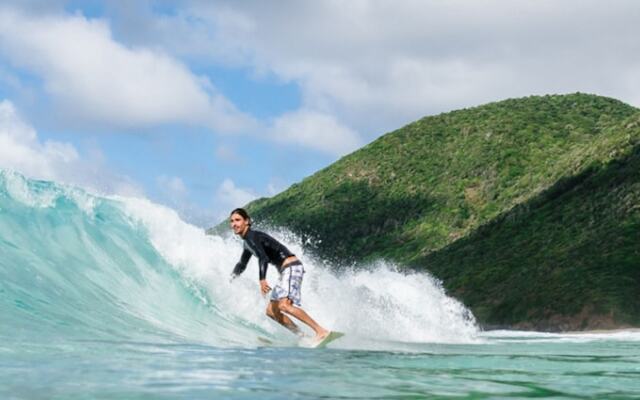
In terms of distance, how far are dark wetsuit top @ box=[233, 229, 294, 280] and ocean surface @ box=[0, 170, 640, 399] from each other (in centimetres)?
123

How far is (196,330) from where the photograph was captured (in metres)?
15.3

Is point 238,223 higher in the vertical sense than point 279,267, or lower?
higher

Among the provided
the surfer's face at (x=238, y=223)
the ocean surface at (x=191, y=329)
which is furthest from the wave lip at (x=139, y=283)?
the surfer's face at (x=238, y=223)

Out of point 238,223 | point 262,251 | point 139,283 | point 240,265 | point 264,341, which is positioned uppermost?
point 238,223

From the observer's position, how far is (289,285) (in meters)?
13.1

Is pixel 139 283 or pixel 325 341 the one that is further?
pixel 139 283

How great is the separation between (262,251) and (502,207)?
229 feet

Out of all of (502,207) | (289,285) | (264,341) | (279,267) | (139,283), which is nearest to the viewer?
(289,285)

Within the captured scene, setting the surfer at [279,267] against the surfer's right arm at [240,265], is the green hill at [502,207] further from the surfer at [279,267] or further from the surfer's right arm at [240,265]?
the surfer's right arm at [240,265]

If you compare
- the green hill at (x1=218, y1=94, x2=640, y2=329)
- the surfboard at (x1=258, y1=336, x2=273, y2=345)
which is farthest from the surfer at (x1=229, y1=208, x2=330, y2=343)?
the green hill at (x1=218, y1=94, x2=640, y2=329)

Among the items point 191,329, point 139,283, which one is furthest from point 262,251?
point 139,283

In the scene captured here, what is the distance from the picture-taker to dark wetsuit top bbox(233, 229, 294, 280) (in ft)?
43.1

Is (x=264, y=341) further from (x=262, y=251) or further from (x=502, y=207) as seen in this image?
(x=502, y=207)

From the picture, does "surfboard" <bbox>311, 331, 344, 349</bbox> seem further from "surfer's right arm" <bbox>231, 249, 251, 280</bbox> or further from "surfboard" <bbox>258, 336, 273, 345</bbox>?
"surfer's right arm" <bbox>231, 249, 251, 280</bbox>
